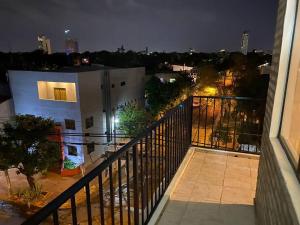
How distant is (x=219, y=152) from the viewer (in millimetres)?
3979

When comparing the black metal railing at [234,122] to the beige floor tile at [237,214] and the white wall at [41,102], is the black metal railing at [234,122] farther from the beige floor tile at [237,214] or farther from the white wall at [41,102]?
the white wall at [41,102]

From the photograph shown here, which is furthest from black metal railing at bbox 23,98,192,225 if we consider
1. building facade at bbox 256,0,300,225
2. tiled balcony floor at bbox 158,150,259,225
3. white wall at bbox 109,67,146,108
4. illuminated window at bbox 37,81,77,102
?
white wall at bbox 109,67,146,108

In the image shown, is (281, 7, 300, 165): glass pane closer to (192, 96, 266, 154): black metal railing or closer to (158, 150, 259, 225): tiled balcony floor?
(158, 150, 259, 225): tiled balcony floor

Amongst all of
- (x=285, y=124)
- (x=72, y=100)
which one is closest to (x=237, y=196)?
(x=285, y=124)

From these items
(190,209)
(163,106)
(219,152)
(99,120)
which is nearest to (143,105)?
(163,106)

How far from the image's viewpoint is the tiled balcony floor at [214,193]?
2.41 metres

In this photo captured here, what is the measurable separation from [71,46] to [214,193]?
37.0 metres

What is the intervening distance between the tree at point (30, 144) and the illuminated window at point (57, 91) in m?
2.77

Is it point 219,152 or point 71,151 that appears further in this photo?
point 71,151

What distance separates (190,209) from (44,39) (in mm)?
46569

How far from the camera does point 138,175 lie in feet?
6.03

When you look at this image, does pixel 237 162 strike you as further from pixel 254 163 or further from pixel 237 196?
pixel 237 196

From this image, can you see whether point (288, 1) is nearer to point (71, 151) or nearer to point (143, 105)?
point (71, 151)

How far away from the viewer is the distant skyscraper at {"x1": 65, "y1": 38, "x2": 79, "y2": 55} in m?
35.3
